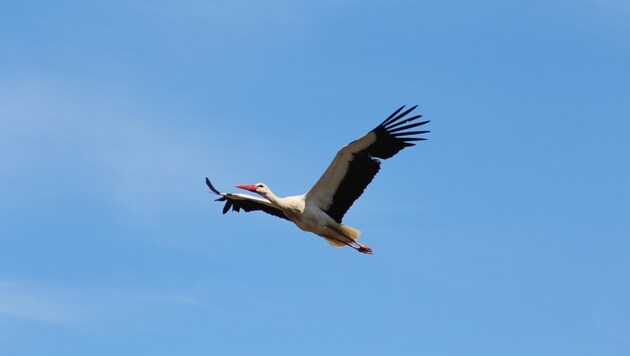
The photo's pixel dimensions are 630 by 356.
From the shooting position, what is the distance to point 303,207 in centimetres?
2736

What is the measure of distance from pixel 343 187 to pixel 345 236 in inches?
32.7

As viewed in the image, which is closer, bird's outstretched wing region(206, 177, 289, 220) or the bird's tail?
the bird's tail

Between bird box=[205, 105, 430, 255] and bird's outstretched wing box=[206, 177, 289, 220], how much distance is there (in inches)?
24.0

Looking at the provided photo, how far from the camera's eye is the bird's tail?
89.5 feet

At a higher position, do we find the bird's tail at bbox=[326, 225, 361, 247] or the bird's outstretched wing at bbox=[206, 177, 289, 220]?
the bird's outstretched wing at bbox=[206, 177, 289, 220]

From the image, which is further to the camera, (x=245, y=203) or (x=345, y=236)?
(x=245, y=203)

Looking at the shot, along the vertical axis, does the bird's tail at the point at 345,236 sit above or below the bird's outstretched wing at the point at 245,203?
below

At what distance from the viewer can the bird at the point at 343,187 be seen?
2684 cm

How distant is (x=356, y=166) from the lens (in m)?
27.1

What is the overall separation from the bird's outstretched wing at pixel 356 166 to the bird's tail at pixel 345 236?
26 centimetres

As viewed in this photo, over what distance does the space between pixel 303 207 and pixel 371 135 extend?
1.73m

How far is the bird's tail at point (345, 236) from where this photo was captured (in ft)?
89.5

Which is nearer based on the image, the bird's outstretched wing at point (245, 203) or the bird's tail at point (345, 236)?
the bird's tail at point (345, 236)

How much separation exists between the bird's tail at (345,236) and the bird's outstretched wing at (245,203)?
1.21m
